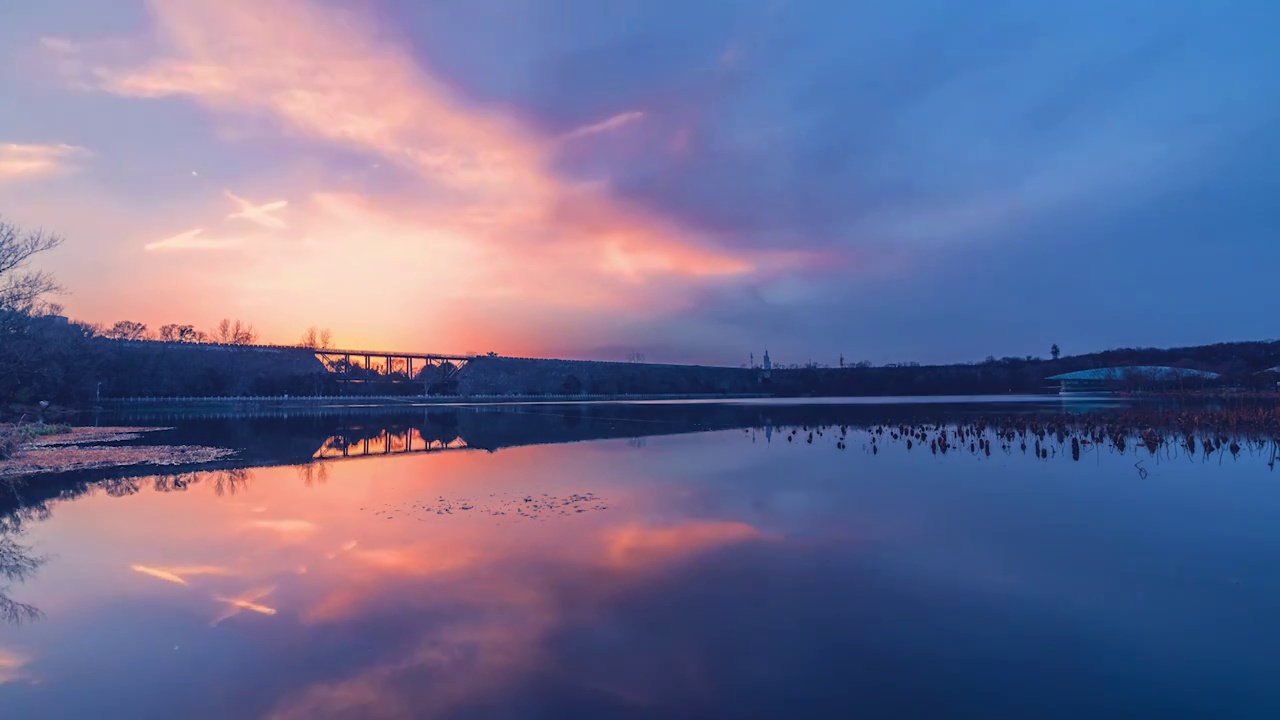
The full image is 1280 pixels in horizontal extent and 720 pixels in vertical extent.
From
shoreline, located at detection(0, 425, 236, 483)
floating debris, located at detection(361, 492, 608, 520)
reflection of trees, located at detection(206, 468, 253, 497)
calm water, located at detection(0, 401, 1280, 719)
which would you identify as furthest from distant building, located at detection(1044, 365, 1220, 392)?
shoreline, located at detection(0, 425, 236, 483)

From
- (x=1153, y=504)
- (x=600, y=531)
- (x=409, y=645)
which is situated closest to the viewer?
(x=409, y=645)

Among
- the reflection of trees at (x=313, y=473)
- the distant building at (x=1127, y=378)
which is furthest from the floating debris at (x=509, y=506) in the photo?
the distant building at (x=1127, y=378)

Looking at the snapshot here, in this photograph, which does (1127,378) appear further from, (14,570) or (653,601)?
(14,570)

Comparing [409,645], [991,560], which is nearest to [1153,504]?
[991,560]

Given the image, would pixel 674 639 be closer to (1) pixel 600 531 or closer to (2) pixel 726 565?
(2) pixel 726 565

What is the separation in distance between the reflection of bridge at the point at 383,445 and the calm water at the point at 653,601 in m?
11.4

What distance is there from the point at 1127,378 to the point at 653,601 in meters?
121

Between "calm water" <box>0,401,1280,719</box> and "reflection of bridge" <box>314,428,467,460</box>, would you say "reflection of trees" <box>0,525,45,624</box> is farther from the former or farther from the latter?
"reflection of bridge" <box>314,428,467,460</box>

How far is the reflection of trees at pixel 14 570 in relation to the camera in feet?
29.2

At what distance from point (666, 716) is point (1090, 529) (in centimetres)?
1180

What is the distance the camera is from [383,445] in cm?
3466

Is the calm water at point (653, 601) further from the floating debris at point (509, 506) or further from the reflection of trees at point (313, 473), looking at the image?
the reflection of trees at point (313, 473)

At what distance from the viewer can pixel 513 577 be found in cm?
1019

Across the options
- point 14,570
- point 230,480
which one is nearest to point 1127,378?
point 230,480
